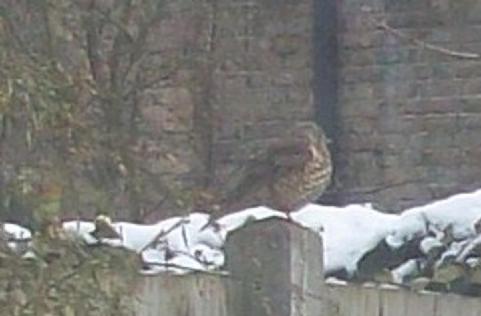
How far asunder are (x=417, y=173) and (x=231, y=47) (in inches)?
41.1

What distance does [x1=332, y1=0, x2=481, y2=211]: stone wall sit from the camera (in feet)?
32.2

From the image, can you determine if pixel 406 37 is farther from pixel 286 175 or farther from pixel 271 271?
pixel 271 271

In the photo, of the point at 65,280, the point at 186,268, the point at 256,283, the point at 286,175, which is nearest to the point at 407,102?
the point at 286,175

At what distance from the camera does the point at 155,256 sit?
13.0ft

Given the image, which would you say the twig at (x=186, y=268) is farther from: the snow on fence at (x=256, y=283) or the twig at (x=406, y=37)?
the twig at (x=406, y=37)

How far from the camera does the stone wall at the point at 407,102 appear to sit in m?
9.80

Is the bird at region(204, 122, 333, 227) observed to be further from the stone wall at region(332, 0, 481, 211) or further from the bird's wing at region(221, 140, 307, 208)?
the stone wall at region(332, 0, 481, 211)

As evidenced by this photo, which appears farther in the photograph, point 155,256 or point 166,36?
point 166,36

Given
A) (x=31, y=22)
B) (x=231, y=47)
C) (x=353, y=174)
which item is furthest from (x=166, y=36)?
(x=31, y=22)

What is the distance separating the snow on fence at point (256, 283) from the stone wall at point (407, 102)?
6.01m

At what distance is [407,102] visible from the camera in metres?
9.94

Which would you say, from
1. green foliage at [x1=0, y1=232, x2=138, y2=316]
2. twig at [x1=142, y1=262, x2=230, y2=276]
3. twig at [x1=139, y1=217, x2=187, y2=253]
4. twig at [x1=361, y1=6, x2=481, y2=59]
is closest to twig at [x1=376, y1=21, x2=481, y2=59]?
twig at [x1=361, y1=6, x2=481, y2=59]

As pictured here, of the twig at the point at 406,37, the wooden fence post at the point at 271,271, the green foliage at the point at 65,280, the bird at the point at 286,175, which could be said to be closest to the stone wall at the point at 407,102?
the twig at the point at 406,37

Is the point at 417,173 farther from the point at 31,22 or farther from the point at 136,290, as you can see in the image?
the point at 136,290
